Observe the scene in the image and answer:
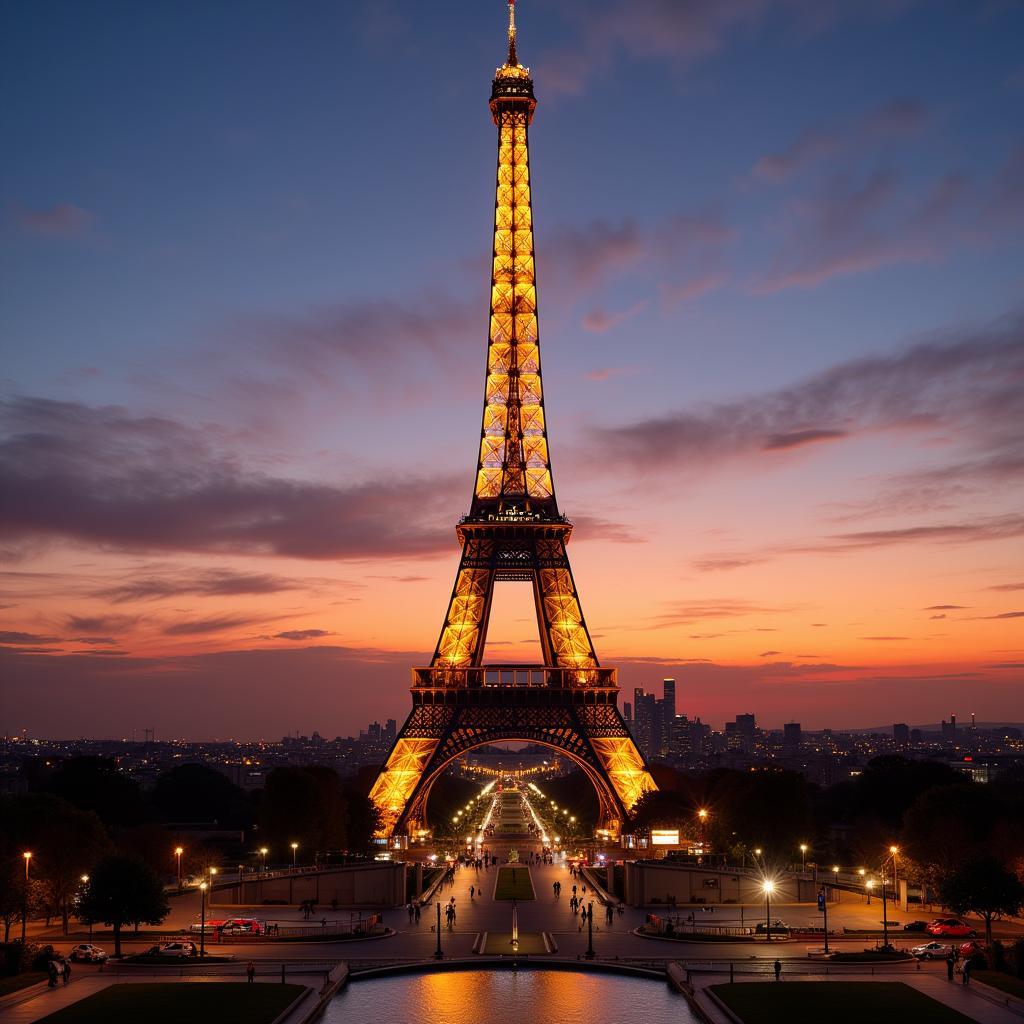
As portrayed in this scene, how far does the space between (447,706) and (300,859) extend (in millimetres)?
19248

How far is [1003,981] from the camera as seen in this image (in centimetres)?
4759

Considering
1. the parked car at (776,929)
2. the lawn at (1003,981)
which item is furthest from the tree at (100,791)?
the lawn at (1003,981)

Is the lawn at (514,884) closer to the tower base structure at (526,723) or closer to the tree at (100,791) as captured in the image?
the tower base structure at (526,723)

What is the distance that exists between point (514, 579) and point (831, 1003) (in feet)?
227

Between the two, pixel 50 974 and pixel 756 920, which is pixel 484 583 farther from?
pixel 50 974

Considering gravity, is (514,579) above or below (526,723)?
above

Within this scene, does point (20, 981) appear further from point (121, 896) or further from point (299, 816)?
point (299, 816)

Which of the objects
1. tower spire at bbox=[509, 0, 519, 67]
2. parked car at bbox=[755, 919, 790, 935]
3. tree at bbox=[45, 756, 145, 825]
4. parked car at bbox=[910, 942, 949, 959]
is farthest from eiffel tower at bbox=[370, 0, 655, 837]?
parked car at bbox=[910, 942, 949, 959]

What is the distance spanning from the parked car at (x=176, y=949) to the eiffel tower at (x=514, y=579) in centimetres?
4792

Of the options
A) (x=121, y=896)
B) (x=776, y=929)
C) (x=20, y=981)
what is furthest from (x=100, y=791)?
(x=776, y=929)

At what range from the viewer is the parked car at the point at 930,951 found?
175 ft

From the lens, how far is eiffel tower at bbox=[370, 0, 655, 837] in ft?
343

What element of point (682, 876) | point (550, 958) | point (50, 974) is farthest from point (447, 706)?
point (50, 974)

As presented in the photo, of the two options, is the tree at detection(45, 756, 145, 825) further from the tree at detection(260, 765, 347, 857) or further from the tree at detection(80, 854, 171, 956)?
the tree at detection(80, 854, 171, 956)
